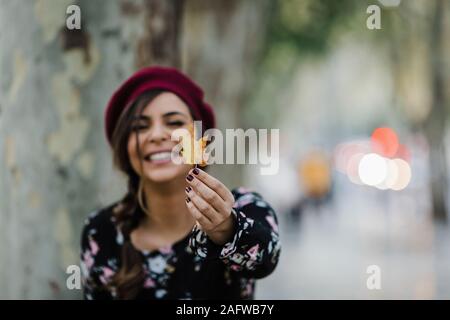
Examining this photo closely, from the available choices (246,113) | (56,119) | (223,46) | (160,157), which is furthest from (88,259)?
(246,113)

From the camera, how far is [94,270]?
2805 mm

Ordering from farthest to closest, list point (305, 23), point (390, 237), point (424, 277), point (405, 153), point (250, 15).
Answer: point (405, 153)
point (390, 237)
point (305, 23)
point (424, 277)
point (250, 15)

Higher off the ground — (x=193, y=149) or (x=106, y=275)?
(x=193, y=149)

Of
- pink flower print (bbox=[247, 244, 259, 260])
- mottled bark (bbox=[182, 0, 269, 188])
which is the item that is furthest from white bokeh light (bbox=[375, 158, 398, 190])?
pink flower print (bbox=[247, 244, 259, 260])

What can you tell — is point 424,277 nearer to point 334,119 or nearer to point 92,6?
point 92,6

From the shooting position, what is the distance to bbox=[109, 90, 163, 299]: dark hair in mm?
2727

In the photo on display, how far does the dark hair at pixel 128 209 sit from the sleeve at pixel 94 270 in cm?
5

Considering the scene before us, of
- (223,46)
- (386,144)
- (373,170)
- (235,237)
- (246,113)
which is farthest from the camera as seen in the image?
(373,170)

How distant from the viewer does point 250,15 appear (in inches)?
305

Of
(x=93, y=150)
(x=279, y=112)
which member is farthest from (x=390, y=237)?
(x=279, y=112)

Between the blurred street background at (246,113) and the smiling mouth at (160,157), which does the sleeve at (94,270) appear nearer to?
the smiling mouth at (160,157)

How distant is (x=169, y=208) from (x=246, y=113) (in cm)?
783

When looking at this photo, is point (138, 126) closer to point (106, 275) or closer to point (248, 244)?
point (106, 275)
